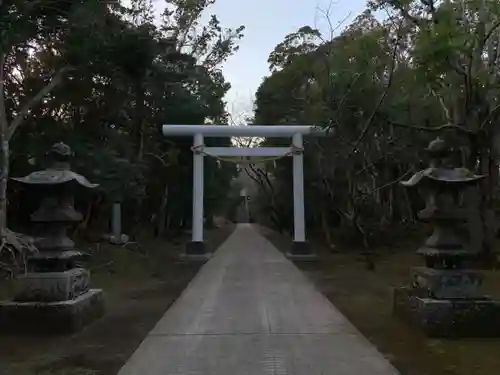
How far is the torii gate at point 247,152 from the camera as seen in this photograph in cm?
1978

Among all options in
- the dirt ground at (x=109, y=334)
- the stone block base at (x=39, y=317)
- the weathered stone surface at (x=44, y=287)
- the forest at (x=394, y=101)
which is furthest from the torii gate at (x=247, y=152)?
the stone block base at (x=39, y=317)

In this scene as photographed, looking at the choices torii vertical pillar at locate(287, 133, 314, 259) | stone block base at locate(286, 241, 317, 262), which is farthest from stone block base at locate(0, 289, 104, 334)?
torii vertical pillar at locate(287, 133, 314, 259)

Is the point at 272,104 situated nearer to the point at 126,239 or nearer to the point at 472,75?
the point at 126,239

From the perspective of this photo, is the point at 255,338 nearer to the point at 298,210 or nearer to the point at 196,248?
the point at 298,210

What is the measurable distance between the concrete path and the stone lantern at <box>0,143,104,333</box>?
1.07 metres

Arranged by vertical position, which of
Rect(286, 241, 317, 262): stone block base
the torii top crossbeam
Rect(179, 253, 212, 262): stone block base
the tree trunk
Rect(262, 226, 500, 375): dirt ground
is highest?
the torii top crossbeam

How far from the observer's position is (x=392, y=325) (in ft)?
26.8

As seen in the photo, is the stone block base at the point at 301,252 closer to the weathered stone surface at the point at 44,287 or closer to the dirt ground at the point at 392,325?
the dirt ground at the point at 392,325

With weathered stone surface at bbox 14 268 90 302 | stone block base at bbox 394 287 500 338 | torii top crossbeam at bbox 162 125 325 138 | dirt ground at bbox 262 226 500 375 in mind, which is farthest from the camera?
torii top crossbeam at bbox 162 125 325 138

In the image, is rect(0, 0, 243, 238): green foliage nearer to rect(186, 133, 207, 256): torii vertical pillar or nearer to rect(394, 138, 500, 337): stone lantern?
rect(186, 133, 207, 256): torii vertical pillar

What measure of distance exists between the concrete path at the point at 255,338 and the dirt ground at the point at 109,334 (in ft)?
0.80

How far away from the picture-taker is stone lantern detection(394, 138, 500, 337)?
289 inches

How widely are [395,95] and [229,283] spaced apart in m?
6.03

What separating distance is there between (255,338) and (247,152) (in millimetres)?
13590
